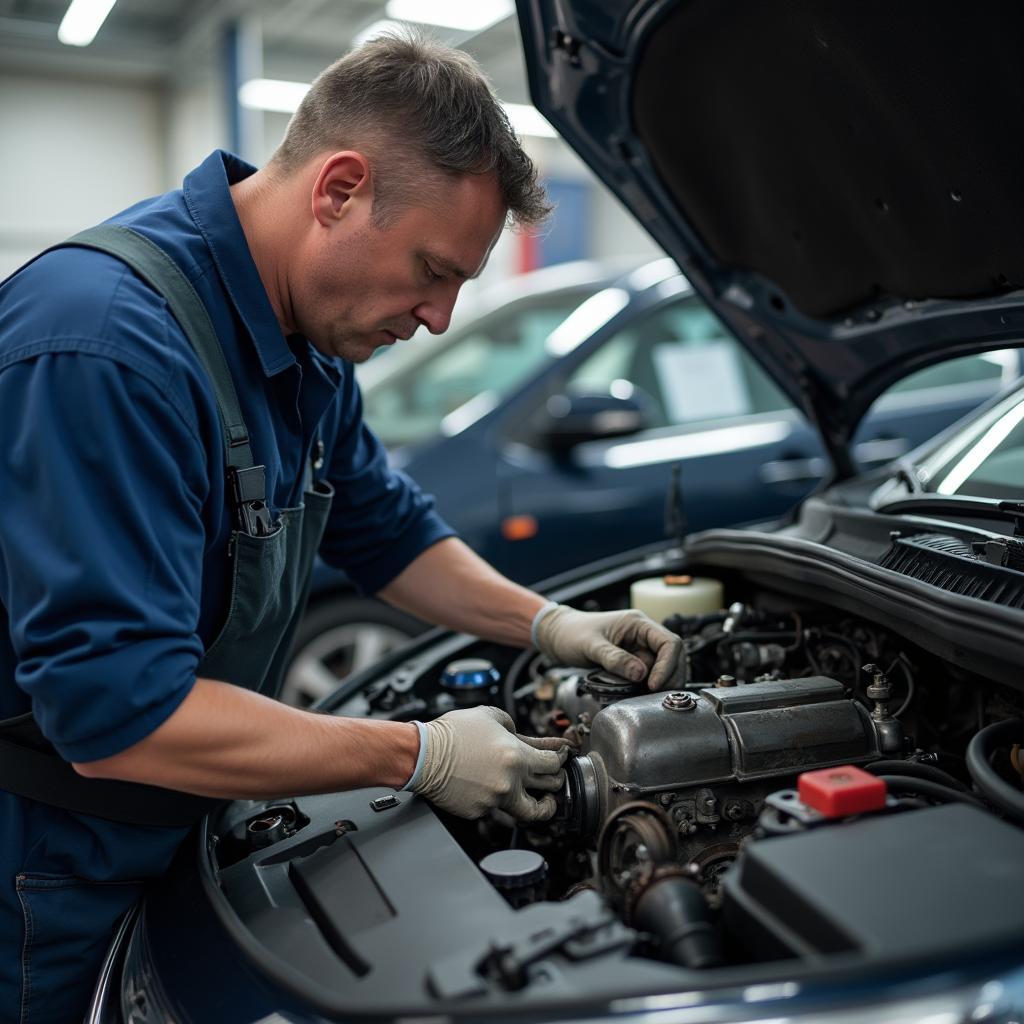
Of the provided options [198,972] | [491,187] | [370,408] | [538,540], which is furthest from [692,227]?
[370,408]

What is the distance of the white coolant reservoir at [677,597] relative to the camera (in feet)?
6.66

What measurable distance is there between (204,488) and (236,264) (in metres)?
0.36

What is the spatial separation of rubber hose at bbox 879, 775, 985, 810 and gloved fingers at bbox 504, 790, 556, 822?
45 centimetres

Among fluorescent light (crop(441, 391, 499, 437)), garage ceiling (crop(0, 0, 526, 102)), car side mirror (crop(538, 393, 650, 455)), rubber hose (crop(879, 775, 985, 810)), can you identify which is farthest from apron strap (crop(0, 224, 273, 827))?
garage ceiling (crop(0, 0, 526, 102))

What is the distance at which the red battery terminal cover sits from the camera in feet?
3.80

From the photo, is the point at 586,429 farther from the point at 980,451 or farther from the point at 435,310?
the point at 435,310

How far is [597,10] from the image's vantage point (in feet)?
5.55

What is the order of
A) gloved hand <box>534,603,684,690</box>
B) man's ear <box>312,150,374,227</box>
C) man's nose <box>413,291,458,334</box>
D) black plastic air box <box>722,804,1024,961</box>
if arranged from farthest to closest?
1. gloved hand <box>534,603,684,690</box>
2. man's nose <box>413,291,458,334</box>
3. man's ear <box>312,150,374,227</box>
4. black plastic air box <box>722,804,1024,961</box>

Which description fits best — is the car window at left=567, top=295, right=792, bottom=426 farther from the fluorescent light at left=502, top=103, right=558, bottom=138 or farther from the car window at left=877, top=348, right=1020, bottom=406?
the fluorescent light at left=502, top=103, right=558, bottom=138

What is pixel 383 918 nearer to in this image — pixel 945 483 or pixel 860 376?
pixel 945 483

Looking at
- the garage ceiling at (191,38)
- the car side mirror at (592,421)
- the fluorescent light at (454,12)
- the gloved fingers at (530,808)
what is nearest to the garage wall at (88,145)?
the garage ceiling at (191,38)

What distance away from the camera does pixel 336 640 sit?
129 inches

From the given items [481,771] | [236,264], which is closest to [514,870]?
[481,771]

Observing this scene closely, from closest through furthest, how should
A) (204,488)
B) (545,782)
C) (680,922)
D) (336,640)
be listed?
(680,922), (204,488), (545,782), (336,640)
